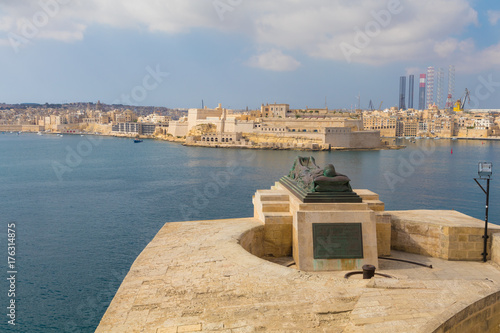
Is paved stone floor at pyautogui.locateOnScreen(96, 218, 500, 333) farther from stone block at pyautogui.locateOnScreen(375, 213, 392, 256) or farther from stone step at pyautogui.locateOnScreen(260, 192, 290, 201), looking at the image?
stone block at pyautogui.locateOnScreen(375, 213, 392, 256)

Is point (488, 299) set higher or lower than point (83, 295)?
higher

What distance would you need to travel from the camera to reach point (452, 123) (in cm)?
10456

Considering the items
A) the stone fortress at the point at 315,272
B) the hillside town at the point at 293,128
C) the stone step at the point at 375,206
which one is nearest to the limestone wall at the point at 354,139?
the hillside town at the point at 293,128

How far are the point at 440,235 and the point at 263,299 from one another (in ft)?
15.4

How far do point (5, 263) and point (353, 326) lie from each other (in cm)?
1132

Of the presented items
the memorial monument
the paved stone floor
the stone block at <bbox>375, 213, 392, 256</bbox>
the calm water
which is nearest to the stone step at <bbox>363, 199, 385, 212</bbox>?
the stone block at <bbox>375, 213, 392, 256</bbox>

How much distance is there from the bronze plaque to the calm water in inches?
191

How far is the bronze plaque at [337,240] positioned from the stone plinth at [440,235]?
1.74 m

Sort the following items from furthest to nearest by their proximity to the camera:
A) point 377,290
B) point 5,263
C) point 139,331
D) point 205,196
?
point 205,196 → point 5,263 → point 377,290 → point 139,331

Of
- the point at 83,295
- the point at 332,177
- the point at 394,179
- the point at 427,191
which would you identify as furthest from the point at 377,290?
the point at 394,179

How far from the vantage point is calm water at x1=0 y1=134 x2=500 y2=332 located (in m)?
10.1

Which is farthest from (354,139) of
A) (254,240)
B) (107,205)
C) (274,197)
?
(254,240)

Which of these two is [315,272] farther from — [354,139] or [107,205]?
[354,139]

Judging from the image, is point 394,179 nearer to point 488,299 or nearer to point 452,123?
point 488,299
